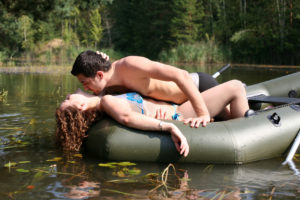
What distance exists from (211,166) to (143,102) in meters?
0.76

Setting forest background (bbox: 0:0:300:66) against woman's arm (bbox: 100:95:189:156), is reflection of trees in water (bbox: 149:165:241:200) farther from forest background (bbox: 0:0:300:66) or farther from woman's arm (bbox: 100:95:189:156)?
forest background (bbox: 0:0:300:66)

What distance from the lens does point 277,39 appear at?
66.7 ft

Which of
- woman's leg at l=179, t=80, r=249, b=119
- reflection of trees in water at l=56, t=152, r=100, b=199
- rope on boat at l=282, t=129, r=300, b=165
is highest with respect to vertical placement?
woman's leg at l=179, t=80, r=249, b=119

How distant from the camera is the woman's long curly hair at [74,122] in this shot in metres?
3.39

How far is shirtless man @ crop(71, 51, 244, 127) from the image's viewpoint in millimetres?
3227

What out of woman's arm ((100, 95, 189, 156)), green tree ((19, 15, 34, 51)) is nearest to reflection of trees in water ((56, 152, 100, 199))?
woman's arm ((100, 95, 189, 156))

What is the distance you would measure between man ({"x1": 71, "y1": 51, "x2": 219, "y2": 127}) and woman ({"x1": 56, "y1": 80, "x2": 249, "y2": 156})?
88 mm

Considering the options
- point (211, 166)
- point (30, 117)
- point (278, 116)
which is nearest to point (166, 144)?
point (211, 166)

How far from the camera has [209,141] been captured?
3.14 meters

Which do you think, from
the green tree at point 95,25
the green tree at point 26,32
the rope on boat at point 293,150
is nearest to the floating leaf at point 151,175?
the rope on boat at point 293,150

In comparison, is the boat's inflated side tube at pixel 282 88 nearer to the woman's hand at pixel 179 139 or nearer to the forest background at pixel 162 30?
the woman's hand at pixel 179 139

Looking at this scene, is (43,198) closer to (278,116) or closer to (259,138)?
(259,138)

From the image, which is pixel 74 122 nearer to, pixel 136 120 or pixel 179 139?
pixel 136 120

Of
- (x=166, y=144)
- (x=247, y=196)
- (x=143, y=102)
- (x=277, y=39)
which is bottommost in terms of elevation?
(x=247, y=196)
